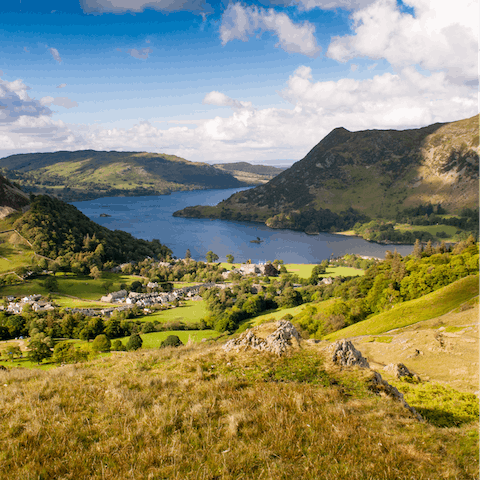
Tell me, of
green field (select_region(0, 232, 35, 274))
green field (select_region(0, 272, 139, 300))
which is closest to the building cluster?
green field (select_region(0, 272, 139, 300))

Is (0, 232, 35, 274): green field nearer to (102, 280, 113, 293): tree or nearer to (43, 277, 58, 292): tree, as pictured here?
(43, 277, 58, 292): tree

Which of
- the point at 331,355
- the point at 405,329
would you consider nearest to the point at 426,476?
the point at 331,355

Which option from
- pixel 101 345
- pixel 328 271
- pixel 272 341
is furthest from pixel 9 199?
pixel 272 341

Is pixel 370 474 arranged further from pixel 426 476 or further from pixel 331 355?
pixel 331 355

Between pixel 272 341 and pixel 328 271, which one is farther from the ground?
pixel 272 341

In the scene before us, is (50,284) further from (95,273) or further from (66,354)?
(66,354)
